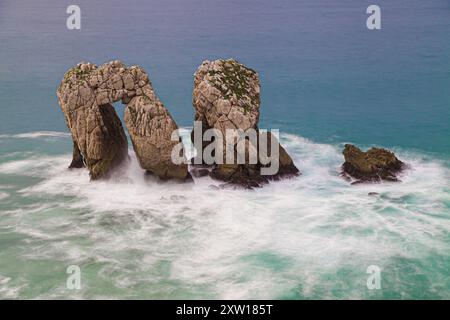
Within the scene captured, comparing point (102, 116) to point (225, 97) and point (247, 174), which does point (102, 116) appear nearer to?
point (225, 97)

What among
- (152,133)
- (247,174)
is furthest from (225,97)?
(152,133)

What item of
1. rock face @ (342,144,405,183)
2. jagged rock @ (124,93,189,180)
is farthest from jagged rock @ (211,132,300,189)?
rock face @ (342,144,405,183)

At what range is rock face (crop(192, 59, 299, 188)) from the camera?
63000 mm

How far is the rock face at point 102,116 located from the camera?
61.8 meters

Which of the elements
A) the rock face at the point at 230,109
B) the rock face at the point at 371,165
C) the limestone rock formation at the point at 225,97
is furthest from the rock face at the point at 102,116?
the rock face at the point at 371,165

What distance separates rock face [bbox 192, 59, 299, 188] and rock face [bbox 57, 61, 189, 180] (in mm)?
4410

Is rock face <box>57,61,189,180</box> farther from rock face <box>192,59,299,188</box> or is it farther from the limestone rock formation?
the limestone rock formation

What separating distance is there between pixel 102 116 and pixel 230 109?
47.4 feet

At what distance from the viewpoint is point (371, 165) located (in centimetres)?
6469

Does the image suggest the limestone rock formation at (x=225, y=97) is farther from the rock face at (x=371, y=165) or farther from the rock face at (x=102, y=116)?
the rock face at (x=371, y=165)

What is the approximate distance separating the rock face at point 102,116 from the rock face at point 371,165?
18543 millimetres

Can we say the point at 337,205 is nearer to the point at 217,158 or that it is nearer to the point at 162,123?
the point at 217,158

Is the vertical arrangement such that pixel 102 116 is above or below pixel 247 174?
above

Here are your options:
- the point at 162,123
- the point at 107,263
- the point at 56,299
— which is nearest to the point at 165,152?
the point at 162,123
